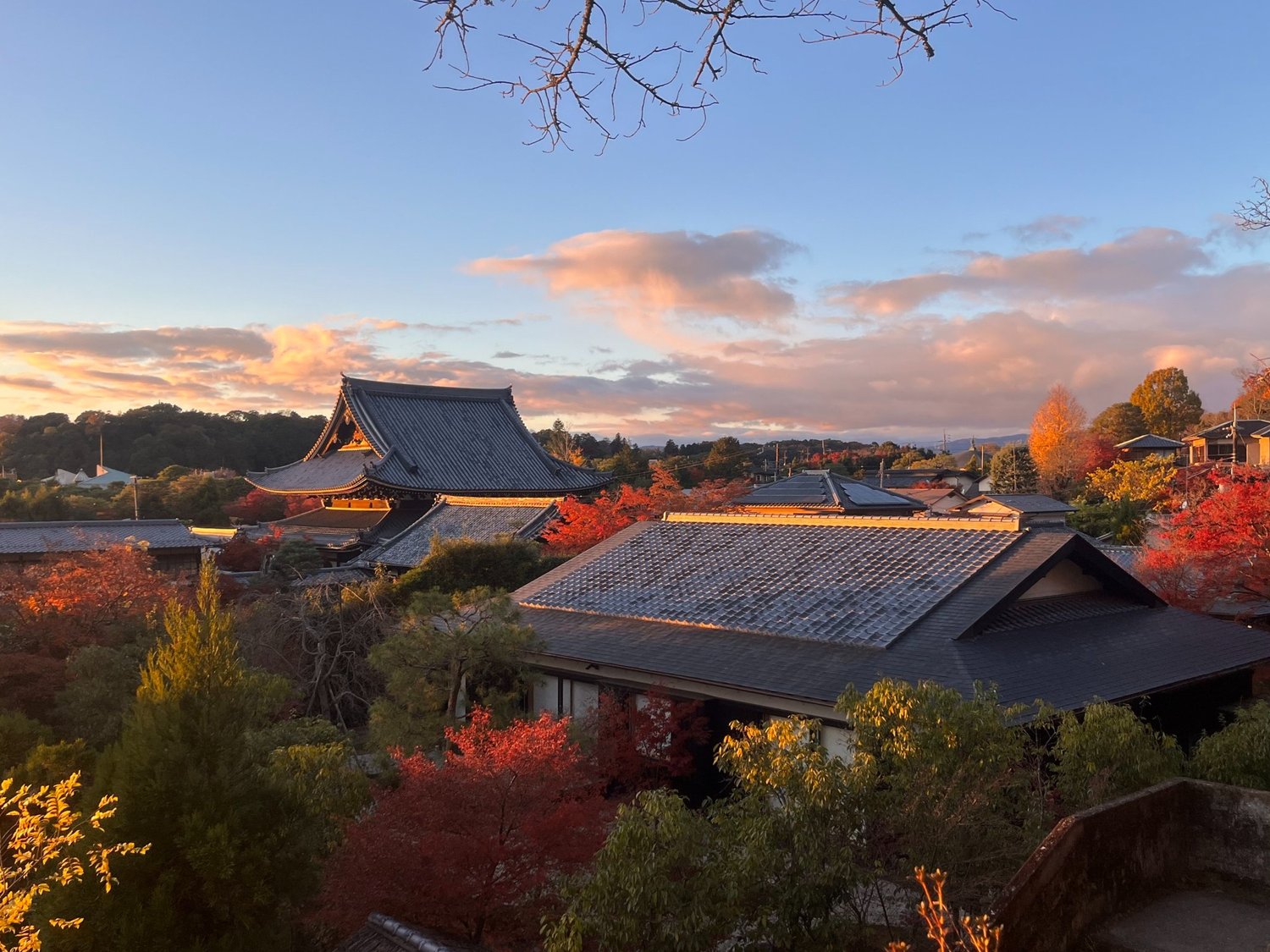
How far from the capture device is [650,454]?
276ft

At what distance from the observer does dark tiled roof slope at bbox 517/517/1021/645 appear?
41.8 ft

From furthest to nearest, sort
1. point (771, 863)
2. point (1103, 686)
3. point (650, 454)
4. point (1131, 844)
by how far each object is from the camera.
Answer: point (650, 454) → point (1103, 686) → point (1131, 844) → point (771, 863)

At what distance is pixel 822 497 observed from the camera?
117 feet

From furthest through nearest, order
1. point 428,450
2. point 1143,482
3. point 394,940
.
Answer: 1. point 1143,482
2. point 428,450
3. point 394,940

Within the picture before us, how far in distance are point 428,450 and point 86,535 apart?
1310cm

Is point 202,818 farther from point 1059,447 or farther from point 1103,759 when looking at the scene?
point 1059,447

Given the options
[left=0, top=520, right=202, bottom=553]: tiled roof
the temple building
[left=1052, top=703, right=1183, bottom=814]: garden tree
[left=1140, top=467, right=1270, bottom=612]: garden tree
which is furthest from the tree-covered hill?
[left=1052, top=703, right=1183, bottom=814]: garden tree

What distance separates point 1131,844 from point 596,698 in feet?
26.3

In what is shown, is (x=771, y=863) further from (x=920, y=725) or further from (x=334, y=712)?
(x=334, y=712)

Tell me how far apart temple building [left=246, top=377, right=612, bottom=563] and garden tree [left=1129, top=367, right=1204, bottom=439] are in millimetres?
50752

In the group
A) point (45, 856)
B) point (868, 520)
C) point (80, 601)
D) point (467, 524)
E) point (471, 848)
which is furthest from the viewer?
point (467, 524)

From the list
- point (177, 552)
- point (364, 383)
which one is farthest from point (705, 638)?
point (364, 383)

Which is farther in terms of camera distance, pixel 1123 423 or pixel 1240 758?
pixel 1123 423

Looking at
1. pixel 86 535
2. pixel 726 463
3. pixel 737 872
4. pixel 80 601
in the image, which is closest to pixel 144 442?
pixel 726 463
